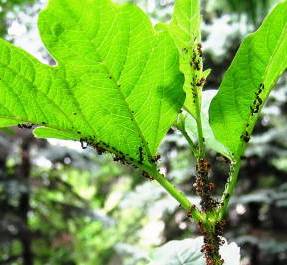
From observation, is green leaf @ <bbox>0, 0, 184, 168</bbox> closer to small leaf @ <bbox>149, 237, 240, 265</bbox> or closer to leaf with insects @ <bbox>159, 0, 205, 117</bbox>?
leaf with insects @ <bbox>159, 0, 205, 117</bbox>

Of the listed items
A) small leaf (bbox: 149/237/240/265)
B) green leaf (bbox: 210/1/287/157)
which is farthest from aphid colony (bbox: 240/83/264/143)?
small leaf (bbox: 149/237/240/265)

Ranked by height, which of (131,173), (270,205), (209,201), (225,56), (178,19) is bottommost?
(209,201)

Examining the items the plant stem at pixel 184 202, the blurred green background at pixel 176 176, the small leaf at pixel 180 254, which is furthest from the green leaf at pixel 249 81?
the blurred green background at pixel 176 176

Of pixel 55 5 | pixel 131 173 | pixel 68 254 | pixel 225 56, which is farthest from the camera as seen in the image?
pixel 68 254

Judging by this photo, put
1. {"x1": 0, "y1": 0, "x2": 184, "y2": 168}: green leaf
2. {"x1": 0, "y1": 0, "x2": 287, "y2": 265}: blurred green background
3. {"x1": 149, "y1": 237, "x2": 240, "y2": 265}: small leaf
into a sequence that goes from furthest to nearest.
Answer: {"x1": 0, "y1": 0, "x2": 287, "y2": 265}: blurred green background < {"x1": 149, "y1": 237, "x2": 240, "y2": 265}: small leaf < {"x1": 0, "y1": 0, "x2": 184, "y2": 168}: green leaf

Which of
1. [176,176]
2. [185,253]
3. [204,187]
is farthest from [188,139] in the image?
[176,176]

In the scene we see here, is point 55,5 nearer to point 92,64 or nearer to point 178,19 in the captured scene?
point 92,64

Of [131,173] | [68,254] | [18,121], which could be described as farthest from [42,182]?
[18,121]
